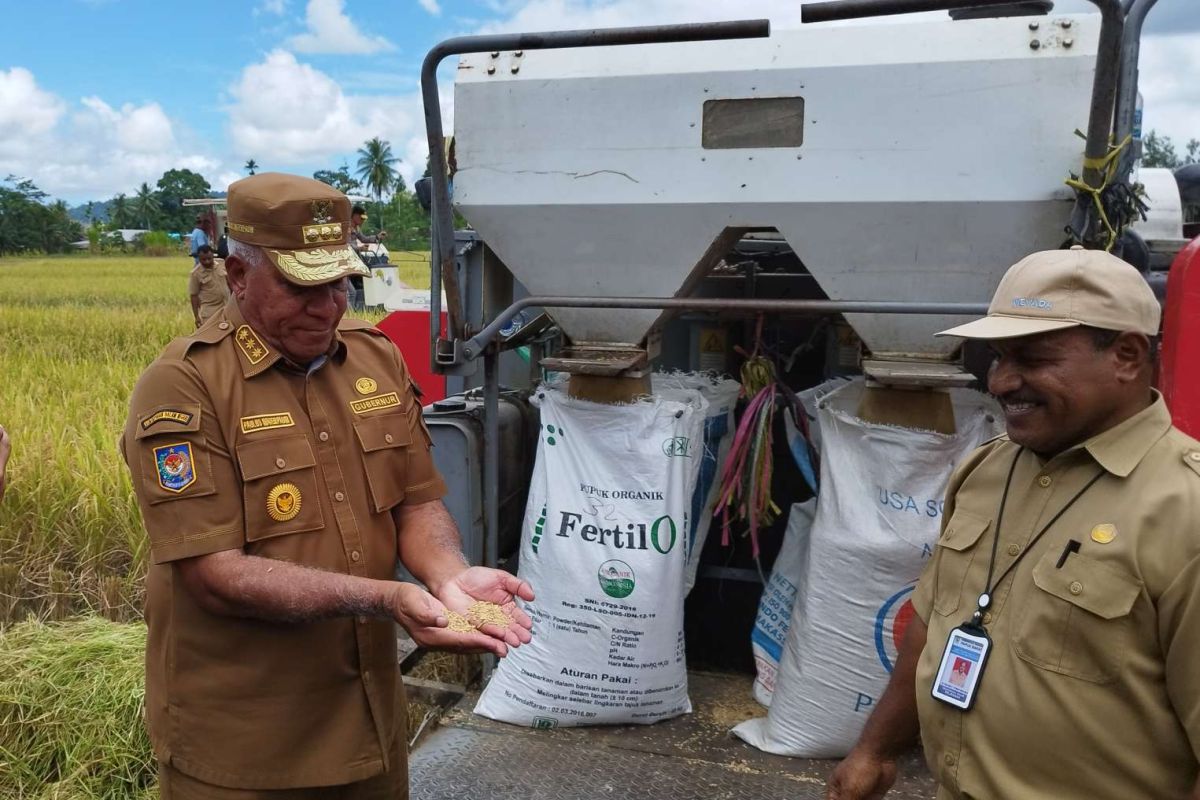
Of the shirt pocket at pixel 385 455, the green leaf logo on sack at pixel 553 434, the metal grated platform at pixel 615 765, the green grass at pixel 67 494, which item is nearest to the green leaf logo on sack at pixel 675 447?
the green leaf logo on sack at pixel 553 434

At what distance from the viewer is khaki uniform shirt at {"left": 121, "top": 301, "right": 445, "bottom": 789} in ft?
5.29

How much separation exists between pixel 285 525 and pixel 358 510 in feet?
0.48

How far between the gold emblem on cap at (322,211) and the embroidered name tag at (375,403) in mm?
348

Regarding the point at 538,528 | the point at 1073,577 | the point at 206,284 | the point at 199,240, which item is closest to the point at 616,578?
the point at 538,528

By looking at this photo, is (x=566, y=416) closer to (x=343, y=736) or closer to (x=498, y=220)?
(x=498, y=220)

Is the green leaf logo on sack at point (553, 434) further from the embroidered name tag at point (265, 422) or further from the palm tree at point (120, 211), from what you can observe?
the palm tree at point (120, 211)

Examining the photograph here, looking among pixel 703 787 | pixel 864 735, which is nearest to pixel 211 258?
pixel 703 787

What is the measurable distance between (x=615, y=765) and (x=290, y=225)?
1.70m

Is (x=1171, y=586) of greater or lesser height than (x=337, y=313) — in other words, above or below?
below

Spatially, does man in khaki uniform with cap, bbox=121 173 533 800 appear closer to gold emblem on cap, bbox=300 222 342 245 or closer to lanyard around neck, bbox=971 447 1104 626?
gold emblem on cap, bbox=300 222 342 245

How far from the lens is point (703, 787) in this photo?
250cm

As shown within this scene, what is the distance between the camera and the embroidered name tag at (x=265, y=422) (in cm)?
168

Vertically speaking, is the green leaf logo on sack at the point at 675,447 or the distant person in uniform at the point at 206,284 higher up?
the distant person in uniform at the point at 206,284

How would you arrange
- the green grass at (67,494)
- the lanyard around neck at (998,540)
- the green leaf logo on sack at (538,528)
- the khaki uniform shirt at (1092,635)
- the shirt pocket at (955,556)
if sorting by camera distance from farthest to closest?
the green grass at (67,494)
the green leaf logo on sack at (538,528)
the shirt pocket at (955,556)
the lanyard around neck at (998,540)
the khaki uniform shirt at (1092,635)
